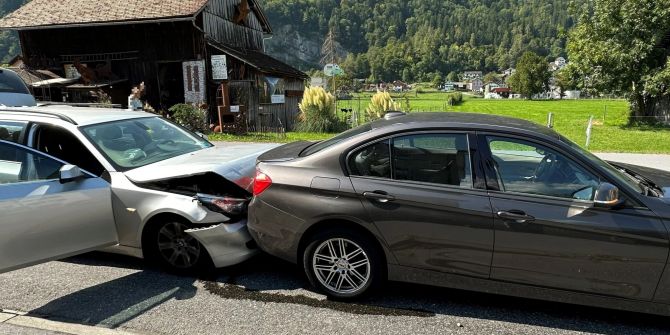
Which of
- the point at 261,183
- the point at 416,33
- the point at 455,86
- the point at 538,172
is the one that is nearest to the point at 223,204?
the point at 261,183

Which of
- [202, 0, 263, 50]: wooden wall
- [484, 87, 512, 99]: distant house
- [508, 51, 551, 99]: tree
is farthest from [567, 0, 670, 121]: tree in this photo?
[484, 87, 512, 99]: distant house

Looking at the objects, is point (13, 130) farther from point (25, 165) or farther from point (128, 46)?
point (128, 46)

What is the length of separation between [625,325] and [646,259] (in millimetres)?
658

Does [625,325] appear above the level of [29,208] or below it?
below

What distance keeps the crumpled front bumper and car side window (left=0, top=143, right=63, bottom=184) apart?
4.40ft

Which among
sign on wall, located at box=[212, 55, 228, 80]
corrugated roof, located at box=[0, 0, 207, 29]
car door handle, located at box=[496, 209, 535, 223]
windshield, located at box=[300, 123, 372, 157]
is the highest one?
corrugated roof, located at box=[0, 0, 207, 29]

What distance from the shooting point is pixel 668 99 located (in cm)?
2142

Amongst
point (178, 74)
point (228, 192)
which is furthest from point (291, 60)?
point (228, 192)

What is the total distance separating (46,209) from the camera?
3.96 meters

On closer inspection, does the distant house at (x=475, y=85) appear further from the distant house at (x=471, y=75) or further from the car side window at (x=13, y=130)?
the car side window at (x=13, y=130)

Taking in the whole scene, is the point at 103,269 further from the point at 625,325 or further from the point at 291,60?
the point at 291,60

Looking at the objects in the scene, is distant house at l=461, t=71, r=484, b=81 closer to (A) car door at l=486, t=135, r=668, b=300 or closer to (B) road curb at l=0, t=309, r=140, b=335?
(A) car door at l=486, t=135, r=668, b=300

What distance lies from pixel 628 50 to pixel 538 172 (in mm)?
21860

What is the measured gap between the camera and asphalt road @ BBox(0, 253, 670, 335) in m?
3.56
